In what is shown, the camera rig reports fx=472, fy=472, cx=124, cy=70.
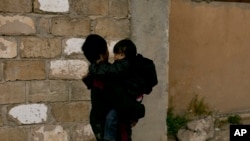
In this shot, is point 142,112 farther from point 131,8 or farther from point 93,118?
point 131,8

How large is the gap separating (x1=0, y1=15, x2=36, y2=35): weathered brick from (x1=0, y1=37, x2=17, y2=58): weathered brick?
66mm

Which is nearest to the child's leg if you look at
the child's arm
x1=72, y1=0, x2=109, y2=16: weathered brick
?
the child's arm

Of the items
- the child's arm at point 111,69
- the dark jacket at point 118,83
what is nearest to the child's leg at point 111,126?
the dark jacket at point 118,83

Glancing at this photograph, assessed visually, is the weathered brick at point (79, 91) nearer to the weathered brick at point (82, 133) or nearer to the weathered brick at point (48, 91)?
the weathered brick at point (48, 91)

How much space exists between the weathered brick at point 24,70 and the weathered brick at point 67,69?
0.29 ft

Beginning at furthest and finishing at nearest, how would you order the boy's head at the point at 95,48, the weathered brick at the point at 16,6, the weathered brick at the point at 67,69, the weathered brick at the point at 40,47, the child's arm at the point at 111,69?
the weathered brick at the point at 67,69 → the weathered brick at the point at 40,47 → the weathered brick at the point at 16,6 → the boy's head at the point at 95,48 → the child's arm at the point at 111,69

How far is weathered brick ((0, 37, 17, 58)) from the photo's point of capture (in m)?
3.90

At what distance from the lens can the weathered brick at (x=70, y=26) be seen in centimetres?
406

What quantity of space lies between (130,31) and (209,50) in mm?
1653

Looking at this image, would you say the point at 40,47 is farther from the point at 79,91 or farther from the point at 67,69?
the point at 79,91

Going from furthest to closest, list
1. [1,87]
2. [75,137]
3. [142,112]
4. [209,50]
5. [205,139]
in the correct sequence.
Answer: [209,50] < [205,139] < [75,137] < [1,87] < [142,112]

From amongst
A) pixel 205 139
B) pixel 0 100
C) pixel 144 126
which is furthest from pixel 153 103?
pixel 0 100

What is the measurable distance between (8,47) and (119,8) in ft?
3.46

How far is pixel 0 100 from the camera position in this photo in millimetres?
3932
